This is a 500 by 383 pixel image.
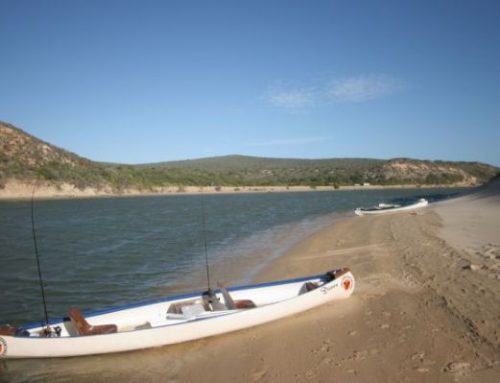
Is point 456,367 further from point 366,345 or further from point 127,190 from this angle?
point 127,190

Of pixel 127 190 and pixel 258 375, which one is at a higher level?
pixel 127 190

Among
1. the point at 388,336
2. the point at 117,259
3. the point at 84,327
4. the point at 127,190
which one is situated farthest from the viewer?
the point at 127,190

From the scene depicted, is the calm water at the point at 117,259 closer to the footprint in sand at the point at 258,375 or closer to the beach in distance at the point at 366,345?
the beach in distance at the point at 366,345

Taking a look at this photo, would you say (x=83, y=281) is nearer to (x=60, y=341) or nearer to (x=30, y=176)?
(x=60, y=341)

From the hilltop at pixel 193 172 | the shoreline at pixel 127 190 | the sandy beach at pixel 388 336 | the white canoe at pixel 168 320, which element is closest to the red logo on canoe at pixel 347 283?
the white canoe at pixel 168 320

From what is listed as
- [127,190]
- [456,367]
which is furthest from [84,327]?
[127,190]

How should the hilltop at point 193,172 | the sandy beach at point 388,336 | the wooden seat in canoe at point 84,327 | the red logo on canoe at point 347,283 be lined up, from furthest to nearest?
the hilltop at point 193,172, the red logo on canoe at point 347,283, the wooden seat in canoe at point 84,327, the sandy beach at point 388,336

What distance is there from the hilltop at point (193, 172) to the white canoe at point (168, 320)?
51.3m

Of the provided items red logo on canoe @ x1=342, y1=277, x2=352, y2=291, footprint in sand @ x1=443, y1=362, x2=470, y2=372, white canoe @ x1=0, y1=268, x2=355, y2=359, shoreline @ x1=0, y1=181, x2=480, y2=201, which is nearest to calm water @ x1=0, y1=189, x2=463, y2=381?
white canoe @ x1=0, y1=268, x2=355, y2=359

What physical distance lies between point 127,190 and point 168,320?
67.5 metres

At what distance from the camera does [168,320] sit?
327 inches

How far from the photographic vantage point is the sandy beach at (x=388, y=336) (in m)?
5.89

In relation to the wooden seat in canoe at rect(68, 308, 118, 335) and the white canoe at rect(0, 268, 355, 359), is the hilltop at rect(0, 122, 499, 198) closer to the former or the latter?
the white canoe at rect(0, 268, 355, 359)

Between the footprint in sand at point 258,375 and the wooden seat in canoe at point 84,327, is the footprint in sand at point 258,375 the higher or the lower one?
the lower one
